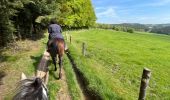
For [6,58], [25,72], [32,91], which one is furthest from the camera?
[6,58]

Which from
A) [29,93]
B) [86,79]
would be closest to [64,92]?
[86,79]

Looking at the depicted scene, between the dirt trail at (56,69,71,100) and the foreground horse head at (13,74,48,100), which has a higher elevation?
the foreground horse head at (13,74,48,100)

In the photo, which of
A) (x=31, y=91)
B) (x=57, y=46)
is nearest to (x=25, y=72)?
(x=57, y=46)

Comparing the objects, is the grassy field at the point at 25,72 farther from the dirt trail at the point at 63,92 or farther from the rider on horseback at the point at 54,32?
the rider on horseback at the point at 54,32

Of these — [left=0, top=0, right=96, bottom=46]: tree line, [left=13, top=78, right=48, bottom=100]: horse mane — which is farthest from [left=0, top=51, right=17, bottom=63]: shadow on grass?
[left=13, top=78, right=48, bottom=100]: horse mane

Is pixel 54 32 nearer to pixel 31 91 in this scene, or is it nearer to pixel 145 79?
→ pixel 145 79

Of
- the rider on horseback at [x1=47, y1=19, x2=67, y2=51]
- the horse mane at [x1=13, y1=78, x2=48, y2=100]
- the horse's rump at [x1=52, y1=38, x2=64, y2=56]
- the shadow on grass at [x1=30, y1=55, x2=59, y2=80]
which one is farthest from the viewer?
the shadow on grass at [x1=30, y1=55, x2=59, y2=80]

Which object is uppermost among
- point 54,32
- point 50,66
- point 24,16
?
point 24,16

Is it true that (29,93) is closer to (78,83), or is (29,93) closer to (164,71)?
(78,83)

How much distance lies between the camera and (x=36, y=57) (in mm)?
19125

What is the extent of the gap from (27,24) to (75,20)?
112 ft

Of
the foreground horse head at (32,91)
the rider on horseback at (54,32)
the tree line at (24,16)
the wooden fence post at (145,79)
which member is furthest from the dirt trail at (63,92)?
the foreground horse head at (32,91)

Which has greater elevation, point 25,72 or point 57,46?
point 57,46

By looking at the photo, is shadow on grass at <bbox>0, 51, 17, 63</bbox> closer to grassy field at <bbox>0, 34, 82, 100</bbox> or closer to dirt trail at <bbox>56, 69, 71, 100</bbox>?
grassy field at <bbox>0, 34, 82, 100</bbox>
